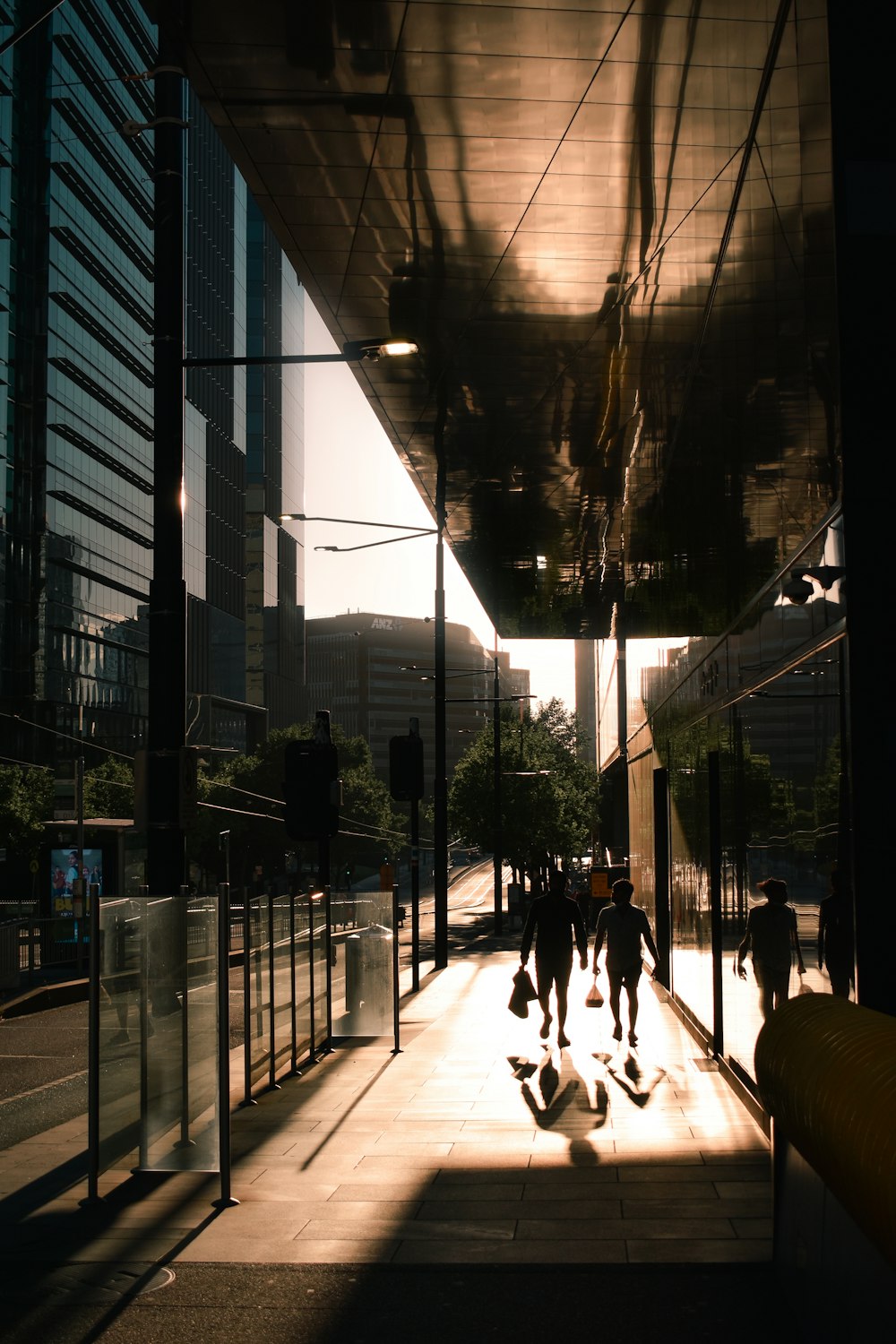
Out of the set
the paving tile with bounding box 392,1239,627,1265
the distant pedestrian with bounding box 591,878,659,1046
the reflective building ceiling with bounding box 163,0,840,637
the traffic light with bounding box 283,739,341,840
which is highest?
the reflective building ceiling with bounding box 163,0,840,637

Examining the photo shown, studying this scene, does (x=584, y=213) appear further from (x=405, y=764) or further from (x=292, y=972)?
(x=405, y=764)

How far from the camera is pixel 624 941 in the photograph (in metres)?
14.0

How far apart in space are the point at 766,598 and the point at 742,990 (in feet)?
10.2

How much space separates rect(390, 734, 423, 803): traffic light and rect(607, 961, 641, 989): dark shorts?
5672mm

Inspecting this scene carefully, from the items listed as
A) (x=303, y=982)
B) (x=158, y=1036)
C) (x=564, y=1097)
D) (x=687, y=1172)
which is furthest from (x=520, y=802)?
(x=158, y=1036)

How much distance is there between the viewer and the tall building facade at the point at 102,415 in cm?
8119

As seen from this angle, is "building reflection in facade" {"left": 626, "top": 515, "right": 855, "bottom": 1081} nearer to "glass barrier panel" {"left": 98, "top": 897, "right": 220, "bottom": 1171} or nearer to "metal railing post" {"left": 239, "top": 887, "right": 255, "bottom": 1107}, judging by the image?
"glass barrier panel" {"left": 98, "top": 897, "right": 220, "bottom": 1171}

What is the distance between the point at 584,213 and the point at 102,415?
85.2 metres

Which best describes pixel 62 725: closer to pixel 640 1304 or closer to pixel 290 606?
pixel 290 606

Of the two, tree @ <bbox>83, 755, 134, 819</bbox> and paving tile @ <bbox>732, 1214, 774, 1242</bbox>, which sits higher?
tree @ <bbox>83, 755, 134, 819</bbox>

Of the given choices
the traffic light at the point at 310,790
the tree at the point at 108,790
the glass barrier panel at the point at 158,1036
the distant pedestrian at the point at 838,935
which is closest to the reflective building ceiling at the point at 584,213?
the distant pedestrian at the point at 838,935

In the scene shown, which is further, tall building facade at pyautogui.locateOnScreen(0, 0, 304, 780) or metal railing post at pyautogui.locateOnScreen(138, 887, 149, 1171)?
tall building facade at pyautogui.locateOnScreen(0, 0, 304, 780)

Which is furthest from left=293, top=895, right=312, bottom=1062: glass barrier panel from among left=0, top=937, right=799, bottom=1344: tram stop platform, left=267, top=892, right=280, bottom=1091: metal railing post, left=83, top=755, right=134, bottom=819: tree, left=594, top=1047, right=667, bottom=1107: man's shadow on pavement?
left=83, top=755, right=134, bottom=819: tree

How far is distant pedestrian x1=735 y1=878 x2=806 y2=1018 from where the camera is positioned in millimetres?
9062
